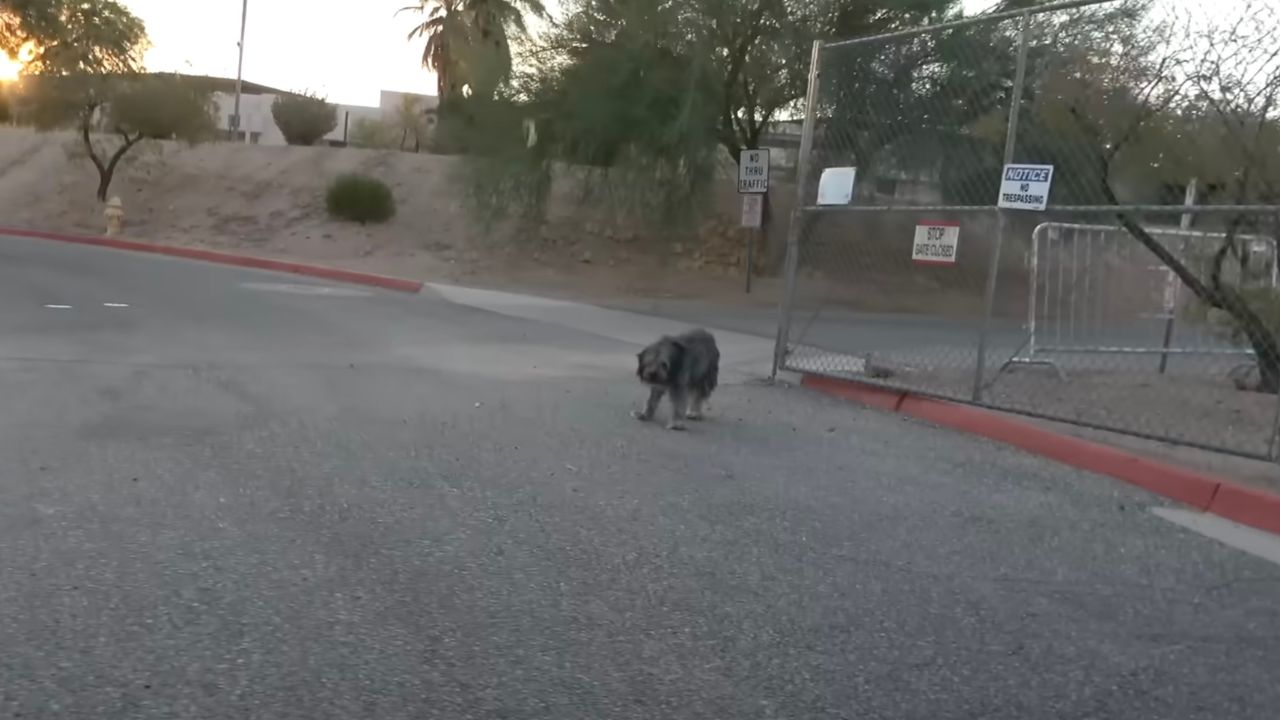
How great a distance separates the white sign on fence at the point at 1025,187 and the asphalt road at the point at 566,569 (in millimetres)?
1694

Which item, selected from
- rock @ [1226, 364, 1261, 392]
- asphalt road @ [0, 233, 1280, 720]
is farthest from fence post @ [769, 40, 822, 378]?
rock @ [1226, 364, 1261, 392]

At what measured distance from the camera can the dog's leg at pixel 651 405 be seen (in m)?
9.98

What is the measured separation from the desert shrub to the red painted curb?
3.53 m

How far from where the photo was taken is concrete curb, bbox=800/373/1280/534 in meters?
7.94

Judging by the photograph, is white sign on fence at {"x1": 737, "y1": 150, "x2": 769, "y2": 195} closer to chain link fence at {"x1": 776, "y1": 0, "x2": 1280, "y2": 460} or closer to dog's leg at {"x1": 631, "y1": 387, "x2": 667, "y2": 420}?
chain link fence at {"x1": 776, "y1": 0, "x2": 1280, "y2": 460}

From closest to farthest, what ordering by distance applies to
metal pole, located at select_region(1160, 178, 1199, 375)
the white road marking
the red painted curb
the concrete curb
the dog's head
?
the white road marking, the concrete curb, the dog's head, metal pole, located at select_region(1160, 178, 1199, 375), the red painted curb

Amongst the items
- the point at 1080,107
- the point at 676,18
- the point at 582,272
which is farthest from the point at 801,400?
the point at 582,272

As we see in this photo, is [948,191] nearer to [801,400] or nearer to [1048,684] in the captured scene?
[801,400]

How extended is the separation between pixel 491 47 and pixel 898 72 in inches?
488

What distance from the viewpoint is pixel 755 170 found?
20594mm

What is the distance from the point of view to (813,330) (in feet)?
59.2

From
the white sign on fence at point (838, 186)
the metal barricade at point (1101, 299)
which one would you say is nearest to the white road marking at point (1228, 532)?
the white sign on fence at point (838, 186)

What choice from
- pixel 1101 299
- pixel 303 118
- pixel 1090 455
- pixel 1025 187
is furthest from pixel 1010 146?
pixel 303 118

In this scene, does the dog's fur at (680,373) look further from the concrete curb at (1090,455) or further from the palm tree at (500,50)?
the palm tree at (500,50)
